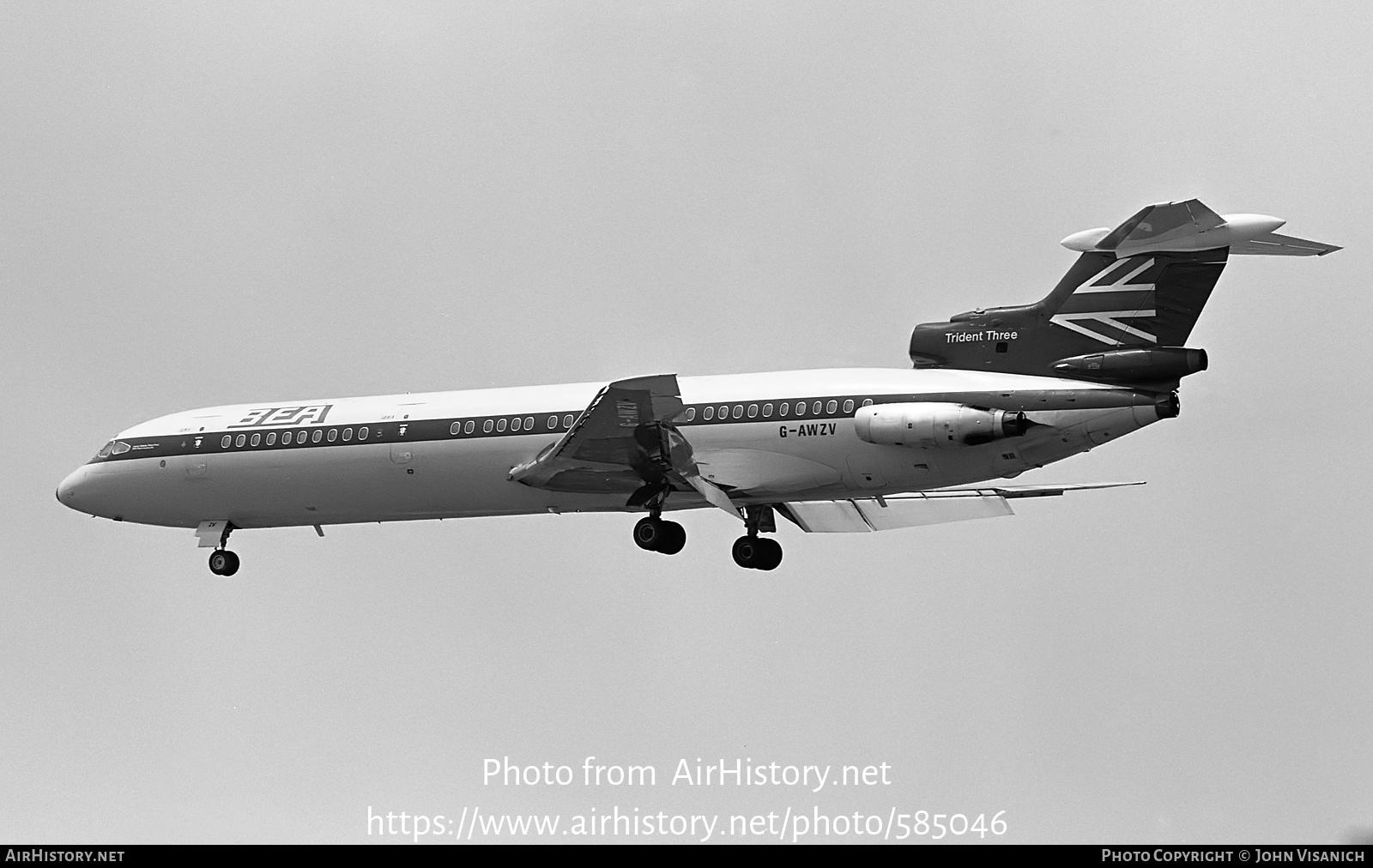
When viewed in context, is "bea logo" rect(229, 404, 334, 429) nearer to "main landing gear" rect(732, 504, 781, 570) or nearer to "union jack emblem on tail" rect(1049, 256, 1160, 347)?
"main landing gear" rect(732, 504, 781, 570)

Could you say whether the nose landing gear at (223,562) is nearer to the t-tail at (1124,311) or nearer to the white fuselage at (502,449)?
the white fuselage at (502,449)

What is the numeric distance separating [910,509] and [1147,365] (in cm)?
928

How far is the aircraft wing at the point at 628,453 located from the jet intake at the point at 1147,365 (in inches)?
289

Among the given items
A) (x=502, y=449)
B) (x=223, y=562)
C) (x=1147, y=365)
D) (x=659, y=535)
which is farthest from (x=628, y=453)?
(x=223, y=562)

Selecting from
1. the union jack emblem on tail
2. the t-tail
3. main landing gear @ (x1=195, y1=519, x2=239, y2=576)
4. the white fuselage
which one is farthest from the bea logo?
the union jack emblem on tail

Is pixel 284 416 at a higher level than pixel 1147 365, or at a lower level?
higher

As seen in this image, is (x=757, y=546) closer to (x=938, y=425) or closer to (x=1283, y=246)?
(x=938, y=425)

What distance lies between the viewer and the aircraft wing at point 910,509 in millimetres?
42219

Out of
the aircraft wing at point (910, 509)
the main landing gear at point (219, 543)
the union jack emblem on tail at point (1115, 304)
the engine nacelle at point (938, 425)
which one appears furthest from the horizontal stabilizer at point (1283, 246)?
the main landing gear at point (219, 543)

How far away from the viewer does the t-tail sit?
114 ft

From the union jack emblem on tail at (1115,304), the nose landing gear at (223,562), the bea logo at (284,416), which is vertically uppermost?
the bea logo at (284,416)

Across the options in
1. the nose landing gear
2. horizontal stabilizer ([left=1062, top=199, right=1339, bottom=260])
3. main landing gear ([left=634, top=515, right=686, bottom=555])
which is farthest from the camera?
the nose landing gear

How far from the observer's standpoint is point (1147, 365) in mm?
35438

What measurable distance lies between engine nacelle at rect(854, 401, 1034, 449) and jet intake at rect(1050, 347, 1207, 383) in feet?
5.20
